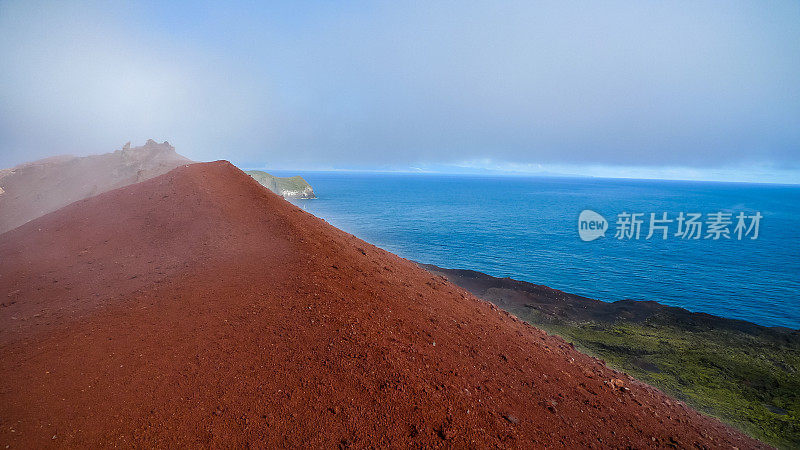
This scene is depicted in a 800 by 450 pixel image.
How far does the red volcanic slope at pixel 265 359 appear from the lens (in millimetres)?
5824

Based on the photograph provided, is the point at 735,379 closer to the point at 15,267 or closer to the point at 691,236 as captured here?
the point at 15,267

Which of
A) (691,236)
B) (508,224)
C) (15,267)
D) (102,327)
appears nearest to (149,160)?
(15,267)

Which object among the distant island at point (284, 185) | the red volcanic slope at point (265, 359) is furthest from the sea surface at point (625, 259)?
the distant island at point (284, 185)

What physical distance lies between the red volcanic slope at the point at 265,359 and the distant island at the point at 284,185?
95.5 m

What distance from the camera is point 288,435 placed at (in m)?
5.64

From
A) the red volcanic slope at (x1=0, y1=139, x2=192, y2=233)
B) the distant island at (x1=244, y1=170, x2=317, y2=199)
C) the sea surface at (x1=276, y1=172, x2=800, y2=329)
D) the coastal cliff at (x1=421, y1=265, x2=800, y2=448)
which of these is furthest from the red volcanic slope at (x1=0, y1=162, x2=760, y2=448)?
the distant island at (x1=244, y1=170, x2=317, y2=199)

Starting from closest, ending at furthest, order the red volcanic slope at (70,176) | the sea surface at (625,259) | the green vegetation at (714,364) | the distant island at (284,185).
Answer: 1. the green vegetation at (714,364)
2. the sea surface at (625,259)
3. the red volcanic slope at (70,176)
4. the distant island at (284,185)

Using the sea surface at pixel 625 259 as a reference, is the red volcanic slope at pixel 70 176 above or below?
above

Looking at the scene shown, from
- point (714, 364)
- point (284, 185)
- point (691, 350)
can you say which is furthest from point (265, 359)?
point (284, 185)

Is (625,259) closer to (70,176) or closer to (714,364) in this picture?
(714,364)

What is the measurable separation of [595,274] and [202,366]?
40840 mm

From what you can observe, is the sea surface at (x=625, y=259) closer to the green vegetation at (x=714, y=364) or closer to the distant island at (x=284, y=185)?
the green vegetation at (x=714, y=364)

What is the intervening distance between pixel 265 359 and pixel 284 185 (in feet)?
371

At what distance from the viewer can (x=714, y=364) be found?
60.3ft
